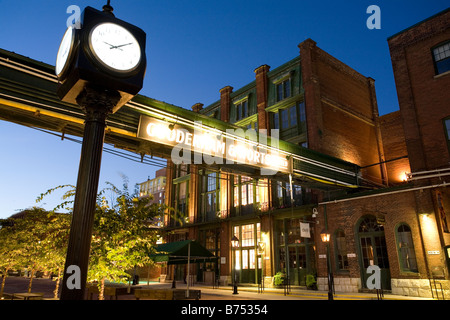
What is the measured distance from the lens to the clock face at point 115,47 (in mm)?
3753

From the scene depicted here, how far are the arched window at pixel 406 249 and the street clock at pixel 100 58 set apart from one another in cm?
1740

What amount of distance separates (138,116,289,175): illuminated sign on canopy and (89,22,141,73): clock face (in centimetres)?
419

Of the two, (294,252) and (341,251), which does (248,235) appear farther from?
(341,251)

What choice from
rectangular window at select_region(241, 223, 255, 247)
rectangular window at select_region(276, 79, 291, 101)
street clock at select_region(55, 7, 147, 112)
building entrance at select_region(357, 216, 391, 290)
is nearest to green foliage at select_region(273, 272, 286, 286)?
rectangular window at select_region(241, 223, 255, 247)

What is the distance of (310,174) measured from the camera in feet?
48.8

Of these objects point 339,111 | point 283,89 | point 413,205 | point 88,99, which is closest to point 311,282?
point 413,205

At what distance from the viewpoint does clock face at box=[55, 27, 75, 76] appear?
12.3 feet

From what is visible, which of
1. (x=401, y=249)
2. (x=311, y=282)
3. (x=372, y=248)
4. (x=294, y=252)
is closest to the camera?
(x=401, y=249)

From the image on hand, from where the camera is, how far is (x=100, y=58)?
12.2 ft

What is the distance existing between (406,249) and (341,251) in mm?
3911

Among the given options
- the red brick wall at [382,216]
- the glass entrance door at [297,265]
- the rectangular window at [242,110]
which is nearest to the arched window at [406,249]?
the red brick wall at [382,216]

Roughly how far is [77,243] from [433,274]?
56.2ft

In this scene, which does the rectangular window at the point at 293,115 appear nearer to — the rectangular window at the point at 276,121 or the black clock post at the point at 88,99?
the rectangular window at the point at 276,121

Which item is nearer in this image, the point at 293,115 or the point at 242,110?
the point at 293,115
